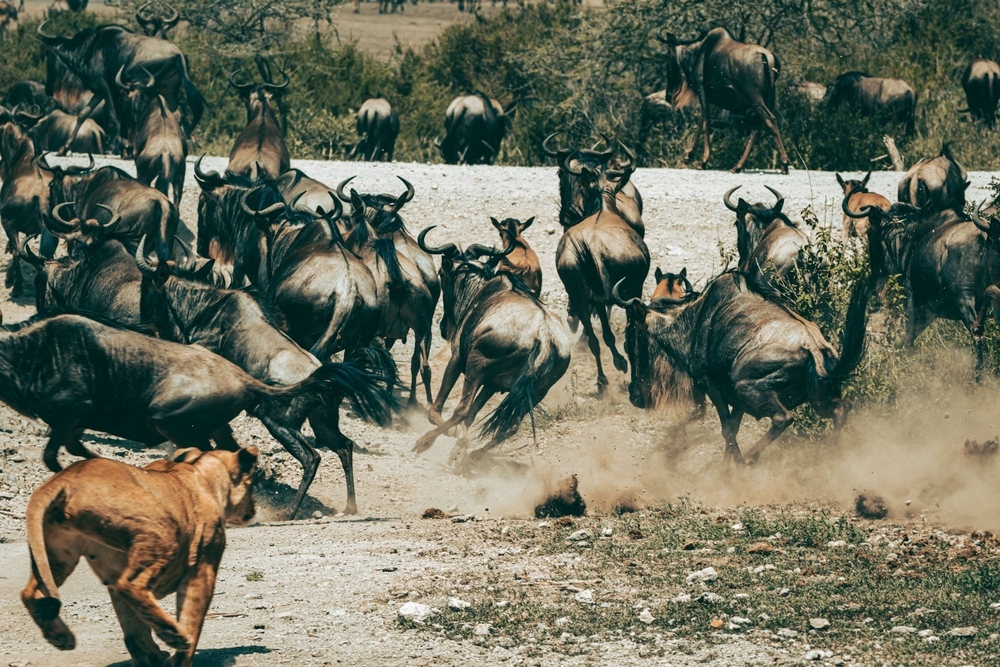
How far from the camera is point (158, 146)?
52.4ft

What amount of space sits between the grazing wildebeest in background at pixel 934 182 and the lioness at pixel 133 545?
1091 centimetres

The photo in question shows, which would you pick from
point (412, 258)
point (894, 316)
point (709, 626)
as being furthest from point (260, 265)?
point (709, 626)

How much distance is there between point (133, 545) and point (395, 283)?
6875 mm

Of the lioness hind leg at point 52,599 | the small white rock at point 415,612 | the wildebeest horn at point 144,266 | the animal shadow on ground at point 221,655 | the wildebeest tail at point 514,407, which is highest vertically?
the lioness hind leg at point 52,599

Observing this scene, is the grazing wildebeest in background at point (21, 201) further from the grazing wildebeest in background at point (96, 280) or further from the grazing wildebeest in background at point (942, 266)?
the grazing wildebeest in background at point (942, 266)

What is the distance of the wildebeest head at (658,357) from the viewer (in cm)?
1033

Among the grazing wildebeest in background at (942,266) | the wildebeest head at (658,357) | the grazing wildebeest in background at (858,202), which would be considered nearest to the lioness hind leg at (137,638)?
the wildebeest head at (658,357)

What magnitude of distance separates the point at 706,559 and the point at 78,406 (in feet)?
12.4

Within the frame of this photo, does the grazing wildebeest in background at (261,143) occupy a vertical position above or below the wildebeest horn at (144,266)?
below

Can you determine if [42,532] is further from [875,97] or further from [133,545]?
[875,97]

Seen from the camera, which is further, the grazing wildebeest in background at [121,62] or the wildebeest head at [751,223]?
the grazing wildebeest in background at [121,62]

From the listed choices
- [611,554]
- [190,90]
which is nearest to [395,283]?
[611,554]

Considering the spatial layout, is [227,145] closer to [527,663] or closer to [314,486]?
[314,486]

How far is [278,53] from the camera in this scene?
98.2ft
